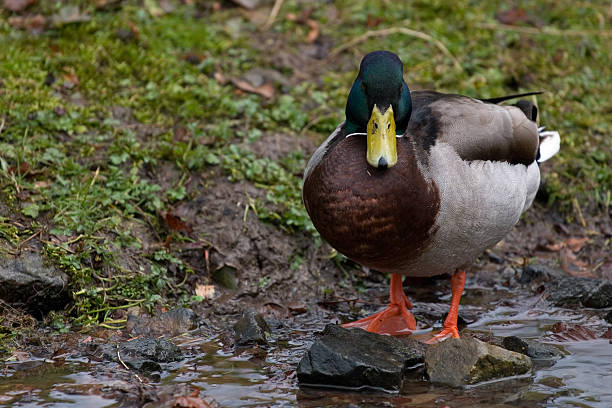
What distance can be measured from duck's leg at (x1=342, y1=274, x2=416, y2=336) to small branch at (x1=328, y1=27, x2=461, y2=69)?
2844mm

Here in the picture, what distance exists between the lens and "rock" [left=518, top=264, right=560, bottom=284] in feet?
17.1

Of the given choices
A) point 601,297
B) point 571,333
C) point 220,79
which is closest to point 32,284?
point 220,79

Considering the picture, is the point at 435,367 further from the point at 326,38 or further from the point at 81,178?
the point at 326,38

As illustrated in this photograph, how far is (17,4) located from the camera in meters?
6.80

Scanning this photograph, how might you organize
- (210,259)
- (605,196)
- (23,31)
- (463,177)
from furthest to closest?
(23,31) < (605,196) < (210,259) < (463,177)

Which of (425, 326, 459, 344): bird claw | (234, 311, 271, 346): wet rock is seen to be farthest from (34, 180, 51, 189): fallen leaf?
(425, 326, 459, 344): bird claw

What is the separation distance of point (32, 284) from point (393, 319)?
196 cm

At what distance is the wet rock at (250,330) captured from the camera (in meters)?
4.24

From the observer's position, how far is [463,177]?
13.3 ft

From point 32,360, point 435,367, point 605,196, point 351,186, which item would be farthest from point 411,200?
point 605,196

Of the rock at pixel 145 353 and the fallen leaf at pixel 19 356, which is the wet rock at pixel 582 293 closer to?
the rock at pixel 145 353

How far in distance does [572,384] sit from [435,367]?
62 centimetres

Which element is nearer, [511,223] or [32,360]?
[32,360]

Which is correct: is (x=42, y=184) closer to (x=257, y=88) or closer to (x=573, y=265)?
(x=257, y=88)
